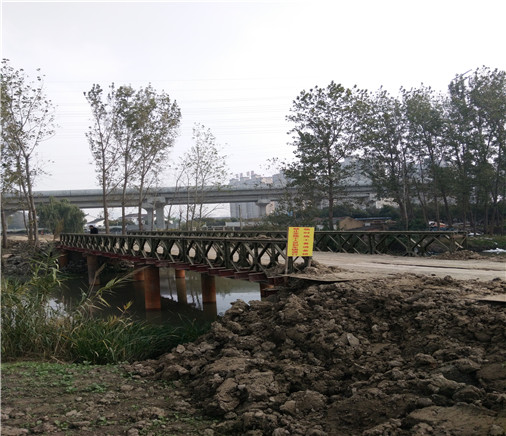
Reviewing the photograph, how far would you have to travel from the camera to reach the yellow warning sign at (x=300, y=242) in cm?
986

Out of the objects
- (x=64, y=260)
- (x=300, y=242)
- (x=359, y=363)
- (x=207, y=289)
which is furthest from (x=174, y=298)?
(x=359, y=363)

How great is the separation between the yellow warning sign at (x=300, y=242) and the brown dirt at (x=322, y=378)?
1595mm

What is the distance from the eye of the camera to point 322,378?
6160 millimetres

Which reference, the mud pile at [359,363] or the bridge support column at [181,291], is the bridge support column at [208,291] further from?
the mud pile at [359,363]

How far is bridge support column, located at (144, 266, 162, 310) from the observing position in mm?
17453

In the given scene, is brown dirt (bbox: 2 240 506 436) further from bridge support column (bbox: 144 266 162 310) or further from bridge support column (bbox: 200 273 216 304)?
bridge support column (bbox: 144 266 162 310)

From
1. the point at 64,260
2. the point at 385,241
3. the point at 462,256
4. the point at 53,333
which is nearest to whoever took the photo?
the point at 53,333

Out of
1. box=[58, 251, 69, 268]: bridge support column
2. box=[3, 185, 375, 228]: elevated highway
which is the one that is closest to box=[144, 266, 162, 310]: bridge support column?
box=[58, 251, 69, 268]: bridge support column

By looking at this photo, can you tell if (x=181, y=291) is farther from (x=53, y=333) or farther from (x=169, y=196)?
(x=169, y=196)

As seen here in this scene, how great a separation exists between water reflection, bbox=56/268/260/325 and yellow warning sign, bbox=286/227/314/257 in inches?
194

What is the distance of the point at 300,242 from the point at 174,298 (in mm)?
11522

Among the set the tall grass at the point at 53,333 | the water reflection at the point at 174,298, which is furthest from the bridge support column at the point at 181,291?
the tall grass at the point at 53,333

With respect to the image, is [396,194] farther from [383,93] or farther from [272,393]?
[272,393]

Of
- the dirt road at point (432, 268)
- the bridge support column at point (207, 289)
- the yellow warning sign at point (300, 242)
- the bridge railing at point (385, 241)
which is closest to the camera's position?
the dirt road at point (432, 268)
